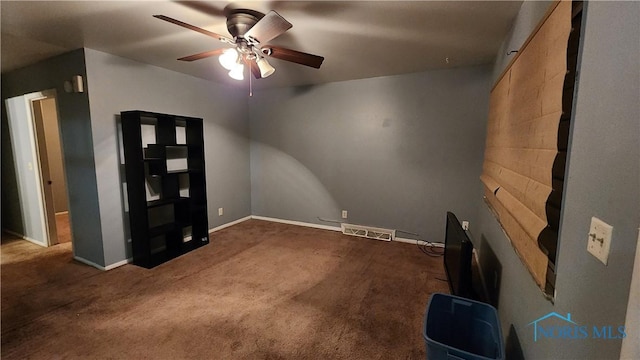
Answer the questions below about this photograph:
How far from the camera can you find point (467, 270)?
77.1 inches

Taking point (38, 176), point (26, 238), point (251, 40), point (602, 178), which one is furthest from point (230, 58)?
point (26, 238)

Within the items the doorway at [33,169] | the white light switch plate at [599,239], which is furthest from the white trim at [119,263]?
the white light switch plate at [599,239]

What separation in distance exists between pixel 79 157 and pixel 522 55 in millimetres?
4019

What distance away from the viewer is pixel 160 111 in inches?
130

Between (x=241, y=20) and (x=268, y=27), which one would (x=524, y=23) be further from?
(x=241, y=20)

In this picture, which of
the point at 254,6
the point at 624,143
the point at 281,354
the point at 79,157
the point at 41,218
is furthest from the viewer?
the point at 41,218

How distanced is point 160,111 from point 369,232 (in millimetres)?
3294

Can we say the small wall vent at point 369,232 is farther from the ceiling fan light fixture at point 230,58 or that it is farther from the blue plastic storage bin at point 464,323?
the ceiling fan light fixture at point 230,58

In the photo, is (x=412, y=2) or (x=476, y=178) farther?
(x=476, y=178)

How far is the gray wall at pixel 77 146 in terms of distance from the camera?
2703 millimetres

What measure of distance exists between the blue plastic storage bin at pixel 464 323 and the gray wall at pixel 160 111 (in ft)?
10.7

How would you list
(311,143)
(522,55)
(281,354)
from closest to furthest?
(522,55) → (281,354) → (311,143)

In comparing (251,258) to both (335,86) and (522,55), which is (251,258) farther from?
(522,55)

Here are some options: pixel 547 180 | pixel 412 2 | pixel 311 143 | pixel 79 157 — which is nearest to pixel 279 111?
pixel 311 143
